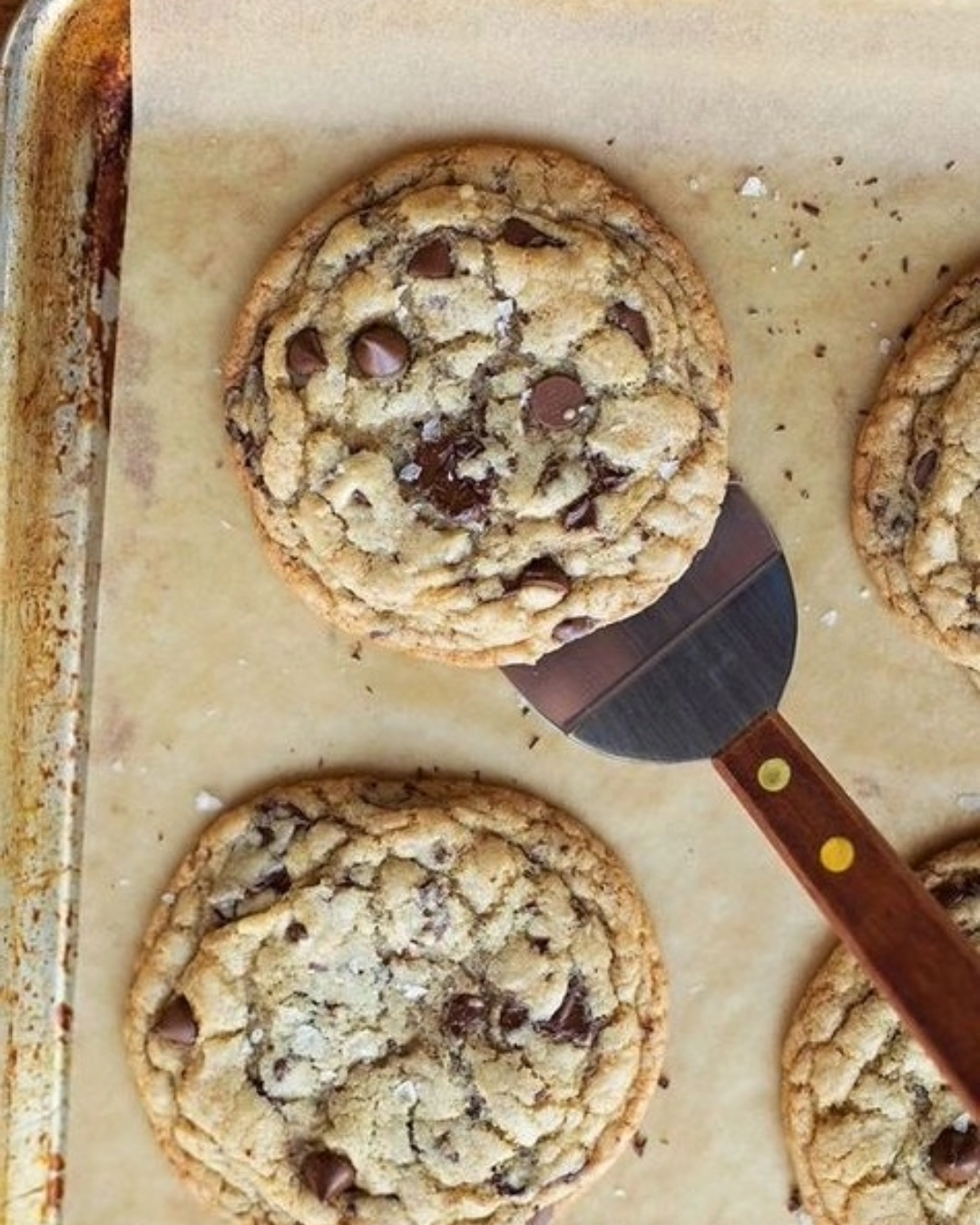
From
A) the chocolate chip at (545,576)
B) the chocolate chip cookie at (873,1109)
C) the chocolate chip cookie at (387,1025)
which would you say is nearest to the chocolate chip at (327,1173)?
the chocolate chip cookie at (387,1025)

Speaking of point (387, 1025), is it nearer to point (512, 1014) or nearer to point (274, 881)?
point (512, 1014)

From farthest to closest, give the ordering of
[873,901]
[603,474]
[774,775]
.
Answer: [603,474]
[774,775]
[873,901]

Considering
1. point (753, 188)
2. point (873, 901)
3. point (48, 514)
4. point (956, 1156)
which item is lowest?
point (956, 1156)

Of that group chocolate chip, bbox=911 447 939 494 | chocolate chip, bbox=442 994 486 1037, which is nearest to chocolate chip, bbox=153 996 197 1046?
chocolate chip, bbox=442 994 486 1037

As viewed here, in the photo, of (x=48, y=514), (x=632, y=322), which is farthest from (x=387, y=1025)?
(x=632, y=322)

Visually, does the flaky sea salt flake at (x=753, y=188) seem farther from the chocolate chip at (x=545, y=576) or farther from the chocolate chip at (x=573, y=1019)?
the chocolate chip at (x=573, y=1019)

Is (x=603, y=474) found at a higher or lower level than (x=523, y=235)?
lower

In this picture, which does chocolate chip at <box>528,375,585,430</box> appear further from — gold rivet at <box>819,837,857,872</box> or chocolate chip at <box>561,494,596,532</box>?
gold rivet at <box>819,837,857,872</box>

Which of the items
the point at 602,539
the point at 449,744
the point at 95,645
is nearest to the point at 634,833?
the point at 449,744
